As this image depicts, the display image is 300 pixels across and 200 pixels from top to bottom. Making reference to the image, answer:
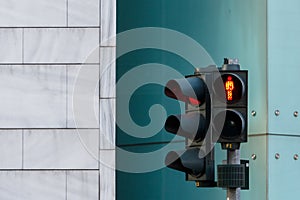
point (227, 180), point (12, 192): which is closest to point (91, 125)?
point (12, 192)

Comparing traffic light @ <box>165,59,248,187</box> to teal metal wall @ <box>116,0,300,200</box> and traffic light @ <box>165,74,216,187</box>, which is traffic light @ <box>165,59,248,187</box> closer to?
traffic light @ <box>165,74,216,187</box>

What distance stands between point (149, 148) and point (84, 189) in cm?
144

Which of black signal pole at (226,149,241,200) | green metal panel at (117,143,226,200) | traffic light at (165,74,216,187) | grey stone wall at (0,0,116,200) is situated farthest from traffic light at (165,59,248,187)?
green metal panel at (117,143,226,200)

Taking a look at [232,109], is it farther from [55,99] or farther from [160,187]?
[160,187]

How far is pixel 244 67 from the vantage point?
34.3 ft
